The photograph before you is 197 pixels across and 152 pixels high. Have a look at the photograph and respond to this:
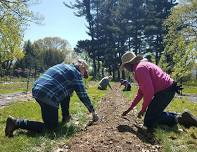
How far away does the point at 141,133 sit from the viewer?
32.6ft

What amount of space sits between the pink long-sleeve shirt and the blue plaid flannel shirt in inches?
51.7

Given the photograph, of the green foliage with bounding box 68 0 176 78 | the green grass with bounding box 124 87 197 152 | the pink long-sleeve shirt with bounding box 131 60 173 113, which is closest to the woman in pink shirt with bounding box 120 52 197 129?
the pink long-sleeve shirt with bounding box 131 60 173 113

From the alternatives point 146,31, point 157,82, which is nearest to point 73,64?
point 157,82

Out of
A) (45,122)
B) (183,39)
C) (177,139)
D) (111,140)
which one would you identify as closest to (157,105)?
(177,139)

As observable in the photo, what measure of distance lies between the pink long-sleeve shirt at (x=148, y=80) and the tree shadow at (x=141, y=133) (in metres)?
0.55

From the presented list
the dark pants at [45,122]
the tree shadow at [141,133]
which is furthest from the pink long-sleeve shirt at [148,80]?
the dark pants at [45,122]

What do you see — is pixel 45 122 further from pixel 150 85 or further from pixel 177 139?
pixel 177 139

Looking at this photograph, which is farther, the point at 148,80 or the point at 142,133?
the point at 142,133

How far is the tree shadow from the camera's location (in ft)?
30.4

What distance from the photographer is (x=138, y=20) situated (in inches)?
3036

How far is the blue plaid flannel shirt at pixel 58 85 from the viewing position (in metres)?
9.62

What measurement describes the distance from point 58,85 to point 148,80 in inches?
82.2

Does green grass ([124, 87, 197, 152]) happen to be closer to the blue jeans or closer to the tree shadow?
the tree shadow

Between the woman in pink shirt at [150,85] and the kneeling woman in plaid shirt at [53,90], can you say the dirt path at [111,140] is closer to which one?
the woman in pink shirt at [150,85]
